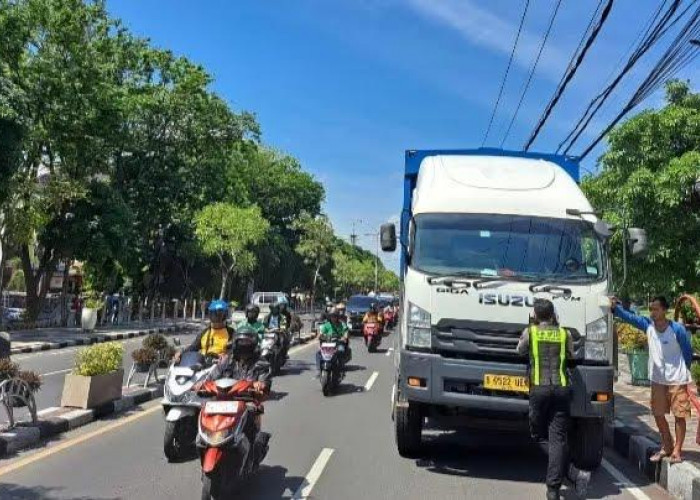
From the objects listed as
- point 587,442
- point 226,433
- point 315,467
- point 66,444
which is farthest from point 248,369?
point 587,442

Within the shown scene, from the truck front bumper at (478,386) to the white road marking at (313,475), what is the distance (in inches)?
45.2

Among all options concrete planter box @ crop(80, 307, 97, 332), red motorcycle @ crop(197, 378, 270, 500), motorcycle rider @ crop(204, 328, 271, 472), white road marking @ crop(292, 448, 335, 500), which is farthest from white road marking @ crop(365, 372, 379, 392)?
concrete planter box @ crop(80, 307, 97, 332)

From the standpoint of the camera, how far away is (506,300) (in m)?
7.37

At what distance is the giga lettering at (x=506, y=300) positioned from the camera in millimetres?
7348

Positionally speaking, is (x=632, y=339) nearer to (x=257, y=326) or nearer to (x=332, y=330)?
(x=332, y=330)

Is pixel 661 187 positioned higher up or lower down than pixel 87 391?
higher up

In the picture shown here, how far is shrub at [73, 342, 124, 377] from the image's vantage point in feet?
32.3

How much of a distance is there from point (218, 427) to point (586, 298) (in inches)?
148

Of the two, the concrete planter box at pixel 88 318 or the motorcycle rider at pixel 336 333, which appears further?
the concrete planter box at pixel 88 318

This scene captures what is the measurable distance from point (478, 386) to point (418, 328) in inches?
31.3

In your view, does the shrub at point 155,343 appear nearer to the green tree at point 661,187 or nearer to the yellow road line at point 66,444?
the yellow road line at point 66,444

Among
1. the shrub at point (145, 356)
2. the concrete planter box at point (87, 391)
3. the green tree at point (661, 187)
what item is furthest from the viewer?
the green tree at point (661, 187)

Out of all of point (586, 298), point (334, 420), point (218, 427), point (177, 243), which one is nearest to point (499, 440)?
point (334, 420)

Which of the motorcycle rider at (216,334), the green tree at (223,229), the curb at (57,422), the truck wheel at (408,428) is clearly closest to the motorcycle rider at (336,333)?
the curb at (57,422)
